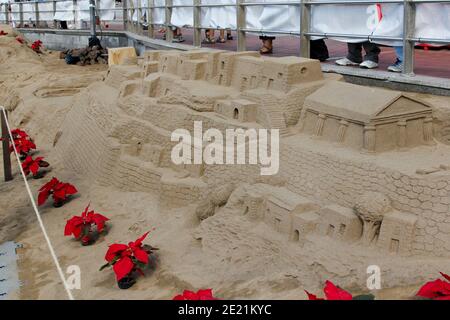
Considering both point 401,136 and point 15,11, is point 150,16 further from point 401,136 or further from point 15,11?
point 15,11

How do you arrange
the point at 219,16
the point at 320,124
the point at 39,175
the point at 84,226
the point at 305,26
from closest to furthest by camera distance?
1. the point at 320,124
2. the point at 84,226
3. the point at 305,26
4. the point at 219,16
5. the point at 39,175

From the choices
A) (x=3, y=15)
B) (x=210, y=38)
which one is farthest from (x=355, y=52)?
(x=3, y=15)

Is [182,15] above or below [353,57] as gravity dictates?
above

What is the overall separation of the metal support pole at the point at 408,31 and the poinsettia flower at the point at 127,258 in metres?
3.87

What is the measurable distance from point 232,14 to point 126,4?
8.44 meters

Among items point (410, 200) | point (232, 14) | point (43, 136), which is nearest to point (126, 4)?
point (43, 136)

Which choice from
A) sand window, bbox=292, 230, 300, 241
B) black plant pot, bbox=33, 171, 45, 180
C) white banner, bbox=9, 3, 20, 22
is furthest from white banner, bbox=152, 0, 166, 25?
white banner, bbox=9, 3, 20, 22

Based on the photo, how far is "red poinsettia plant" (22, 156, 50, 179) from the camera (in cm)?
1065

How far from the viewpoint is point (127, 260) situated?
249 inches

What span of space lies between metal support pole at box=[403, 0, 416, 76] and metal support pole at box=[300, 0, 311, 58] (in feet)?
5.73

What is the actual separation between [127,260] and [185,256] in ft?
2.32

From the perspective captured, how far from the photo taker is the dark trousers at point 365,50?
823 centimetres

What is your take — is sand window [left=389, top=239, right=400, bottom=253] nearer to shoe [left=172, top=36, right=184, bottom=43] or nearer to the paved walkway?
the paved walkway

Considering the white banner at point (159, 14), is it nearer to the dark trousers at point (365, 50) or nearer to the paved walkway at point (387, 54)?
the paved walkway at point (387, 54)
